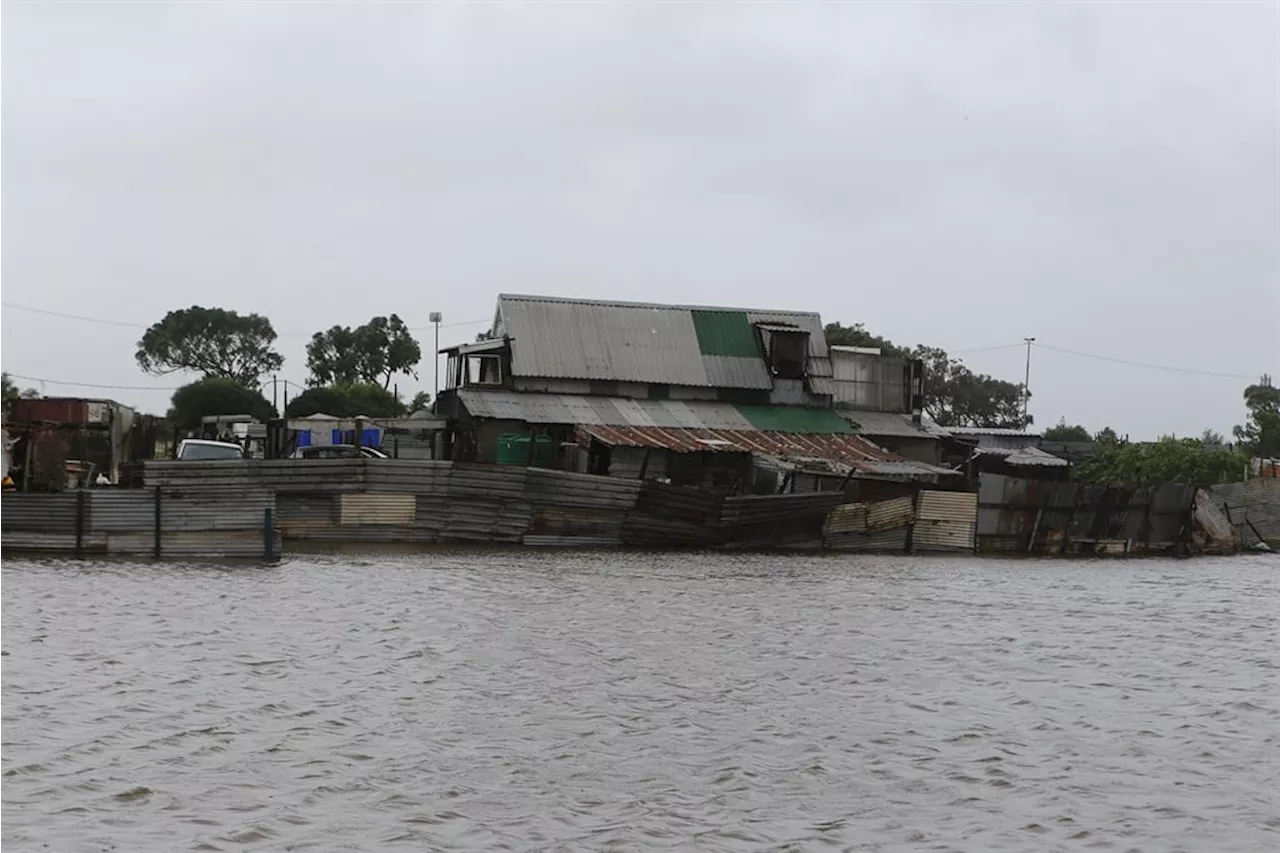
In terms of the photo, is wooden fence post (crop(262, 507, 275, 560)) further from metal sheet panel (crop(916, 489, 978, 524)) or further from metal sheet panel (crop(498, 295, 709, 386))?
metal sheet panel (crop(916, 489, 978, 524))

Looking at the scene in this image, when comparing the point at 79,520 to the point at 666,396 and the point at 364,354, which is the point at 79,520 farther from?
the point at 364,354

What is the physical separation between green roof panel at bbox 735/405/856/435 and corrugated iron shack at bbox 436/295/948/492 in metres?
0.07

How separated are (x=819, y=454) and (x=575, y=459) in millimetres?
6437

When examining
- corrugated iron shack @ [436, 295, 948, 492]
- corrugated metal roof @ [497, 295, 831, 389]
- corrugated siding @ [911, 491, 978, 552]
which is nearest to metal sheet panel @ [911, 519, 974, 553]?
corrugated siding @ [911, 491, 978, 552]

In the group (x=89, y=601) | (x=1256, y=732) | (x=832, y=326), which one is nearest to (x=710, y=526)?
(x=89, y=601)

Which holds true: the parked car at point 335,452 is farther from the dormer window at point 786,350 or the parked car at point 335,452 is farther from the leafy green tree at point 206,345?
the leafy green tree at point 206,345

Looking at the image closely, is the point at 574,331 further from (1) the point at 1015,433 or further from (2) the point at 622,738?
(2) the point at 622,738

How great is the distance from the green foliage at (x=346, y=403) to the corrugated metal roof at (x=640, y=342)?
51.3ft

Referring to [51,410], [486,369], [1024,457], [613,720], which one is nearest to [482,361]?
[486,369]

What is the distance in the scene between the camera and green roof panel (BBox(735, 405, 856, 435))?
4262cm

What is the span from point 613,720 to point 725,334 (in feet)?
111

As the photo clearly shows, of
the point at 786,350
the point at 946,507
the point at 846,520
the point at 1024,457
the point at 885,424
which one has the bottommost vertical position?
the point at 846,520

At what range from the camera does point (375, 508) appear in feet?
105

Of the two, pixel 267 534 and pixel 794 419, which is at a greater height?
pixel 794 419
